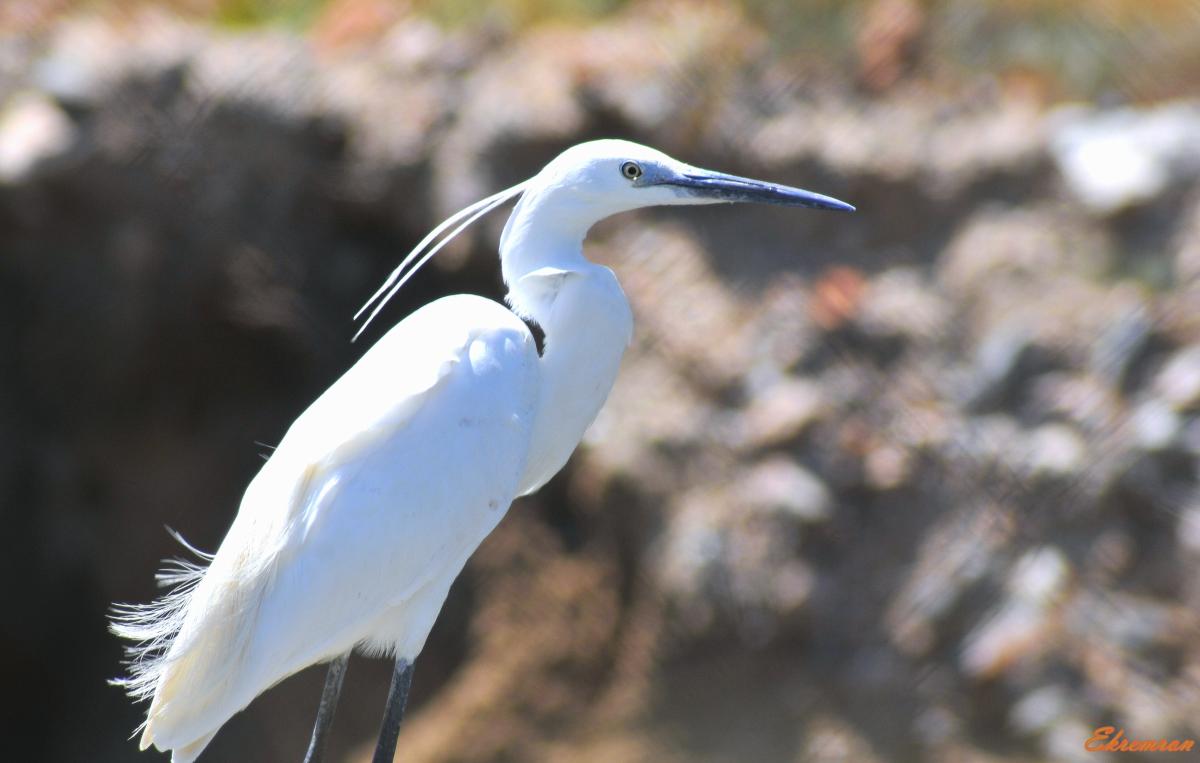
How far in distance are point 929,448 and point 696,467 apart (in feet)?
2.45

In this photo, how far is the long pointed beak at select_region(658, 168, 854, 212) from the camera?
2441mm

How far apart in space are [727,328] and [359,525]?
2278 millimetres

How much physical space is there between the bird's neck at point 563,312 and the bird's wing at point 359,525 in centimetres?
7

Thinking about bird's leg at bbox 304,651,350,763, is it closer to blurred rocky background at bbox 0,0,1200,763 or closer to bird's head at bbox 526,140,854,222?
bird's head at bbox 526,140,854,222

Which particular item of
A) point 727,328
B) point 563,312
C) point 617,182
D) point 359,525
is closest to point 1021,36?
point 727,328

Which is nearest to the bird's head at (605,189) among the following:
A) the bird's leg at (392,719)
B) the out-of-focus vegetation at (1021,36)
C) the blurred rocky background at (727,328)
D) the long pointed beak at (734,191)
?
the long pointed beak at (734,191)

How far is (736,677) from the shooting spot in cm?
409

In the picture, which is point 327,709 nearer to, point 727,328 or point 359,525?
point 359,525

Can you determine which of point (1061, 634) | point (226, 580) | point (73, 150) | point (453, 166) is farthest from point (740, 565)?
point (73, 150)

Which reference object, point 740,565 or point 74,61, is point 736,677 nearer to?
point 740,565

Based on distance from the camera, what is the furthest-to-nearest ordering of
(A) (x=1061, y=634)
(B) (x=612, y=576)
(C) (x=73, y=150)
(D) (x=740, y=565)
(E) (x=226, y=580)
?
1. (C) (x=73, y=150)
2. (B) (x=612, y=576)
3. (D) (x=740, y=565)
4. (A) (x=1061, y=634)
5. (E) (x=226, y=580)

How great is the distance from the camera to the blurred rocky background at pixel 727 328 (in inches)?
155
